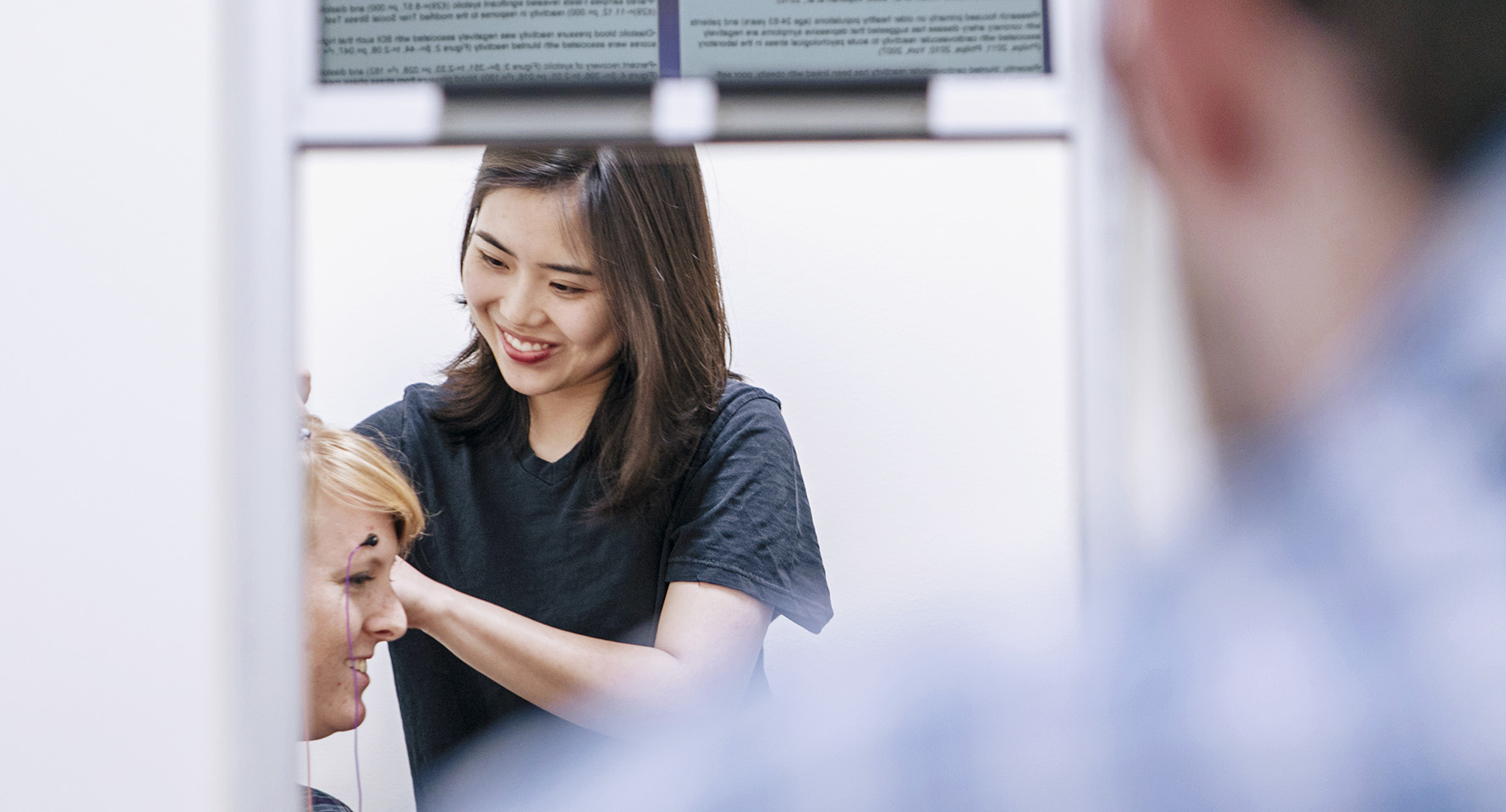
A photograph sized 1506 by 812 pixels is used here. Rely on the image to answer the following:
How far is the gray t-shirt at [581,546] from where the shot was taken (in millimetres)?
630

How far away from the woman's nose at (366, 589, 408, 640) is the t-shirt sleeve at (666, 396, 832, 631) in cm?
18

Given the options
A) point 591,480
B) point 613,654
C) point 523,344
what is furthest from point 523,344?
point 613,654

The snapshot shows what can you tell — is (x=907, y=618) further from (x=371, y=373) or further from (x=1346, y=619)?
(x=371, y=373)

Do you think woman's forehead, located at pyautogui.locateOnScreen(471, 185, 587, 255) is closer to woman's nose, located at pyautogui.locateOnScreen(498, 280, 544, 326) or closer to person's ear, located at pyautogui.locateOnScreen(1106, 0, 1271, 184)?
woman's nose, located at pyautogui.locateOnScreen(498, 280, 544, 326)

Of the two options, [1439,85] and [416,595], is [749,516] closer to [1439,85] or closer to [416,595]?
[416,595]

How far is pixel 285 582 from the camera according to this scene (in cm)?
62

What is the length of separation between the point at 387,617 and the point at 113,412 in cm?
21

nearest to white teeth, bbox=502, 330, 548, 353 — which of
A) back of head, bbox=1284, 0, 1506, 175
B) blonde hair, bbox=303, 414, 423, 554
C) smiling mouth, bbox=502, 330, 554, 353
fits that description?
smiling mouth, bbox=502, 330, 554, 353

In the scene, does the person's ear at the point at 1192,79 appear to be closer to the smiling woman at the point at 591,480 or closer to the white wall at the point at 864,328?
the white wall at the point at 864,328

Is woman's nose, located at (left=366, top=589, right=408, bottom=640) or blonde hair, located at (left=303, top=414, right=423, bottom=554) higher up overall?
blonde hair, located at (left=303, top=414, right=423, bottom=554)

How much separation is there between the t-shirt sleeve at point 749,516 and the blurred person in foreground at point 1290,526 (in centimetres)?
8

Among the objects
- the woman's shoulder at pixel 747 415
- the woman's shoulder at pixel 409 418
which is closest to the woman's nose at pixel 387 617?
the woman's shoulder at pixel 409 418

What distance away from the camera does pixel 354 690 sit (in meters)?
0.63

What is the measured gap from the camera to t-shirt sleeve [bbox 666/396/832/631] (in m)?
0.63
